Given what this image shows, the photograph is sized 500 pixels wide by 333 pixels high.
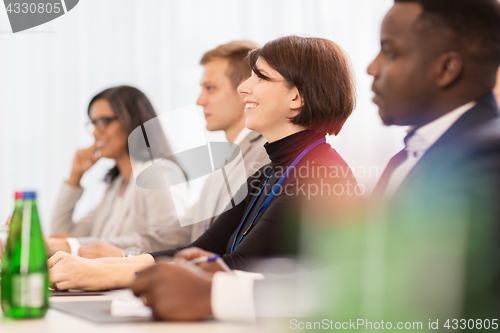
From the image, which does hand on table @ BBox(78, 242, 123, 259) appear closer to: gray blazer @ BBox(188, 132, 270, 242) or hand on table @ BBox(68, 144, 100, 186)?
gray blazer @ BBox(188, 132, 270, 242)

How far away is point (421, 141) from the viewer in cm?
80

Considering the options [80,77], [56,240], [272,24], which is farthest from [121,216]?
[272,24]

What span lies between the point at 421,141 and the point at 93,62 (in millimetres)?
2507

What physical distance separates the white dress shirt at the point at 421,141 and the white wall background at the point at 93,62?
2009mm

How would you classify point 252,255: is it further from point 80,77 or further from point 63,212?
point 80,77

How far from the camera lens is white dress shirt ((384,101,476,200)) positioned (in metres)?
0.75

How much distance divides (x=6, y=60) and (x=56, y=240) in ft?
5.69

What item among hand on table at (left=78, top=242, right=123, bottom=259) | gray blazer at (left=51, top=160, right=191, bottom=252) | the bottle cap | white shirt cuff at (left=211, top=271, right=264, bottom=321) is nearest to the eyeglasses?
gray blazer at (left=51, top=160, right=191, bottom=252)

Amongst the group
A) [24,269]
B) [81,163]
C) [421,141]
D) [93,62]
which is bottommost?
[81,163]

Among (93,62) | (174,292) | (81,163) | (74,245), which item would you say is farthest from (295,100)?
(93,62)

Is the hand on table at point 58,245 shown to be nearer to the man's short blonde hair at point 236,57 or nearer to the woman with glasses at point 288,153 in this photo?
the woman with glasses at point 288,153

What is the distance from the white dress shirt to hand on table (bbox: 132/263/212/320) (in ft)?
1.10

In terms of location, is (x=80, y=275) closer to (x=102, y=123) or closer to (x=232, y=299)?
(x=232, y=299)

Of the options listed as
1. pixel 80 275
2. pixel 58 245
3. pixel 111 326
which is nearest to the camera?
pixel 111 326
